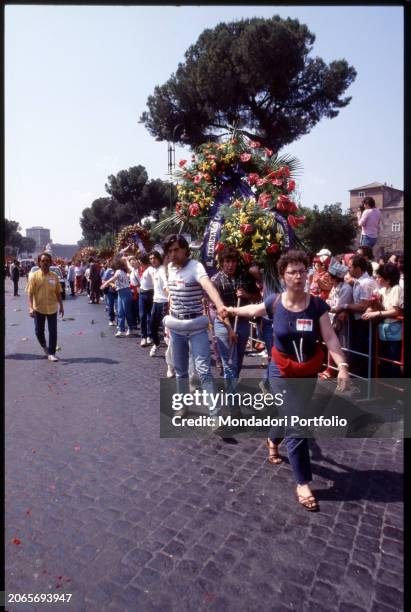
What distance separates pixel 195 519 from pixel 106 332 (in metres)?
8.84

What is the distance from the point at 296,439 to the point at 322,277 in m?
3.66

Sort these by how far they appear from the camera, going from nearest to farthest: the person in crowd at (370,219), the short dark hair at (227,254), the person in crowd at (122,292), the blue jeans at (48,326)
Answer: the short dark hair at (227,254) → the blue jeans at (48,326) → the person in crowd at (370,219) → the person in crowd at (122,292)

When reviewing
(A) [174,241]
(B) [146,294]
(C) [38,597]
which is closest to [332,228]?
(B) [146,294]

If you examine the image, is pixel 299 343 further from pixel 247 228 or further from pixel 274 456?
pixel 247 228

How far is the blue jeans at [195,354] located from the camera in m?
4.73

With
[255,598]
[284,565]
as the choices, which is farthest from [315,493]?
[255,598]

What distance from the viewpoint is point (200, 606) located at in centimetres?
242

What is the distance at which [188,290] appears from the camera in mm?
4746

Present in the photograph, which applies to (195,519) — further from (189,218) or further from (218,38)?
(218,38)

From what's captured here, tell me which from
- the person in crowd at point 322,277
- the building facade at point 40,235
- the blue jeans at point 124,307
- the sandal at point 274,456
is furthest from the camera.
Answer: the building facade at point 40,235

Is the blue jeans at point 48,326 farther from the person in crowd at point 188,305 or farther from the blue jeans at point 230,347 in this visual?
the blue jeans at point 230,347

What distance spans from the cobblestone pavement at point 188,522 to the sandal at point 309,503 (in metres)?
0.06

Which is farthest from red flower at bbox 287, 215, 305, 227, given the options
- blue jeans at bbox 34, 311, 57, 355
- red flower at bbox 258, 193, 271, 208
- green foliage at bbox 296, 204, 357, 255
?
green foliage at bbox 296, 204, 357, 255

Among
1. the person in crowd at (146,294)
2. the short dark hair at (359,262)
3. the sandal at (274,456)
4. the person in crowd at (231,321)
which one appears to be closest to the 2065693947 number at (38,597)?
the sandal at (274,456)
